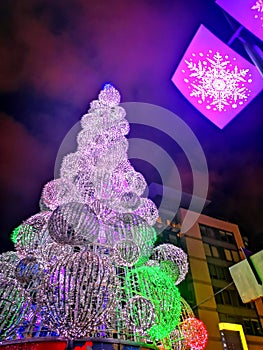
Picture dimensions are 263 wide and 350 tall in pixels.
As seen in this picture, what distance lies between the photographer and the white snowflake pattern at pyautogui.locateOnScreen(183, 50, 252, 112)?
3.68m

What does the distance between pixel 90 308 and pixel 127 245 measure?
42.1 inches

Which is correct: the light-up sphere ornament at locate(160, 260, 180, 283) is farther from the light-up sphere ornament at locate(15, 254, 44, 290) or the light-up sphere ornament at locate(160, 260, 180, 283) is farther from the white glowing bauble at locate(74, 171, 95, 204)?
the light-up sphere ornament at locate(15, 254, 44, 290)

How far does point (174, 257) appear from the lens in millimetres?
4801

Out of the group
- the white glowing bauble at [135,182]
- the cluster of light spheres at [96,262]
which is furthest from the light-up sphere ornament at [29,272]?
the white glowing bauble at [135,182]

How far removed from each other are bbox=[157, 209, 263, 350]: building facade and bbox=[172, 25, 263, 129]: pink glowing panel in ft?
35.3

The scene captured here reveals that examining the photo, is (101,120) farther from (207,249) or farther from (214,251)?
(214,251)

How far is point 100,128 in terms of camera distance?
534 centimetres

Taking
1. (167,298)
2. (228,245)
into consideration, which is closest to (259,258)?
(167,298)

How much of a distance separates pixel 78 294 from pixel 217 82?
329 centimetres

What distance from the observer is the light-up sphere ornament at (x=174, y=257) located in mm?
4727

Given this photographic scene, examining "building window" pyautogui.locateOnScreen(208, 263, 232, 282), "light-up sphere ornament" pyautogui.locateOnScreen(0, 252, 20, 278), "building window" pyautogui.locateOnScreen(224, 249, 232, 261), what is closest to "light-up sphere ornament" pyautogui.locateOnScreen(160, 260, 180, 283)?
"light-up sphere ornament" pyautogui.locateOnScreen(0, 252, 20, 278)

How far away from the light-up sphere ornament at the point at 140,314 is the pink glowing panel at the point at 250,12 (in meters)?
3.45

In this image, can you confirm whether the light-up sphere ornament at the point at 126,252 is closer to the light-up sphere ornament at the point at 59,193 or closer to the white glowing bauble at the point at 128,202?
the white glowing bauble at the point at 128,202

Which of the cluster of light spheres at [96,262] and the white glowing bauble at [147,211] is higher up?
the white glowing bauble at [147,211]
